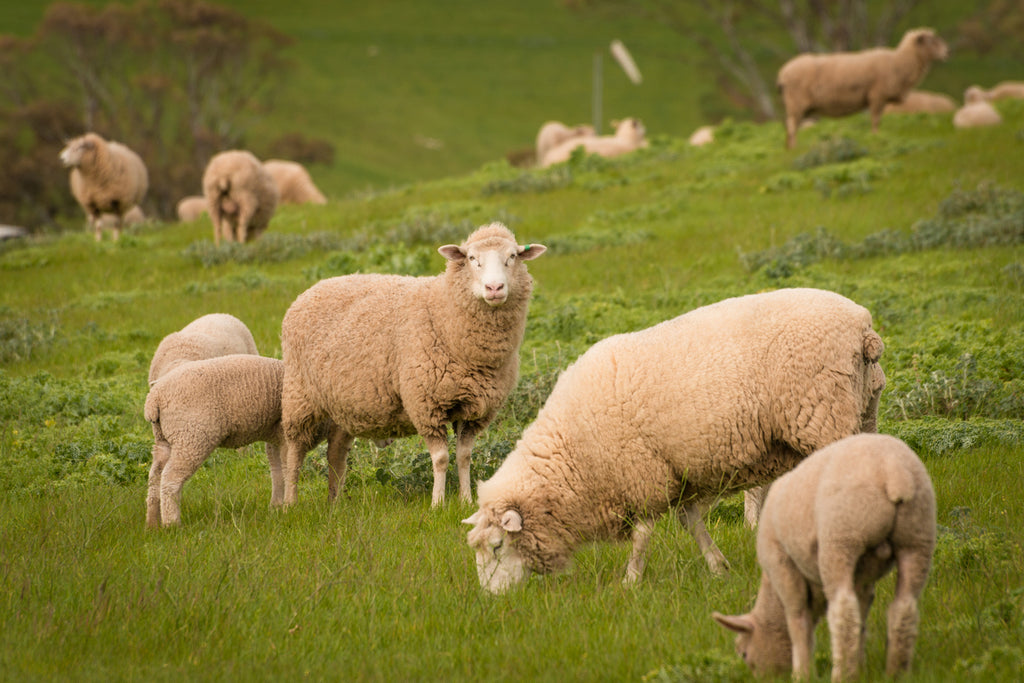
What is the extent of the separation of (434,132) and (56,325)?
38636 mm

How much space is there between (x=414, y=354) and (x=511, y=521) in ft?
6.73

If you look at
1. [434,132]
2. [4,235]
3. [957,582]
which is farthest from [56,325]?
[434,132]

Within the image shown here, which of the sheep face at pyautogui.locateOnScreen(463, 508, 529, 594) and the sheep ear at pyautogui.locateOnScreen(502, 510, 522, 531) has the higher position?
the sheep ear at pyautogui.locateOnScreen(502, 510, 522, 531)

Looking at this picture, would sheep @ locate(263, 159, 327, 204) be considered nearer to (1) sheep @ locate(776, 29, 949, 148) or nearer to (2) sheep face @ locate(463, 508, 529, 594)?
(1) sheep @ locate(776, 29, 949, 148)

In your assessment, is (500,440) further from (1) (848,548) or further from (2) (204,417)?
(1) (848,548)

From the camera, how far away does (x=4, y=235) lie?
30125mm

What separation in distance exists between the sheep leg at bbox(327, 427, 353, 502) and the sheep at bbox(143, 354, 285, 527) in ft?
1.23

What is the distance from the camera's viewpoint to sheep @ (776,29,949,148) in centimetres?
1948

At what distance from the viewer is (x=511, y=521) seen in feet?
17.8

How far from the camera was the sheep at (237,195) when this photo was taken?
56.4 feet

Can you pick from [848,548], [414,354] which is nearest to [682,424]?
[848,548]

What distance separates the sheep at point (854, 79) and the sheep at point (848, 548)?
54.0 feet

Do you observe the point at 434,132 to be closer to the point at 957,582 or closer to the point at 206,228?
the point at 206,228

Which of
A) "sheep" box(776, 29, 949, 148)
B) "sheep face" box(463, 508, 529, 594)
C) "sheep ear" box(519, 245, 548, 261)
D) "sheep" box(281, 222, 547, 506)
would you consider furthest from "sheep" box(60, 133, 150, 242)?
"sheep face" box(463, 508, 529, 594)
